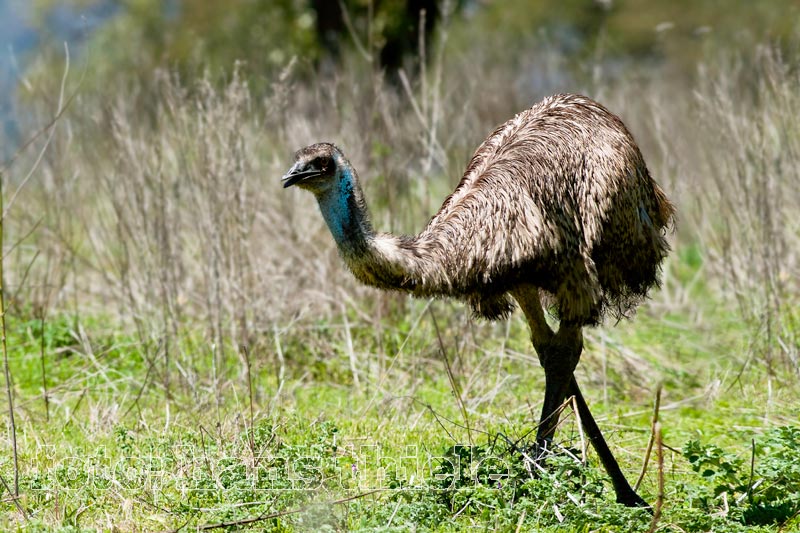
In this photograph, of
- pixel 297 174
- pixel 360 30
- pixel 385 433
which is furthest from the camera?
pixel 360 30

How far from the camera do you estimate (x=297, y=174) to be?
4020 millimetres

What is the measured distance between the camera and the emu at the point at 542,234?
13.5 ft

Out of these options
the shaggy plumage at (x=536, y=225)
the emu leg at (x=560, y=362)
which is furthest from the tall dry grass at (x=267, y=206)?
the emu leg at (x=560, y=362)

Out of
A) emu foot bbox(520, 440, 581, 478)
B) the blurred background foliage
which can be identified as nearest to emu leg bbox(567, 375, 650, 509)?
emu foot bbox(520, 440, 581, 478)

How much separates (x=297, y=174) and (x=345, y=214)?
0.76ft

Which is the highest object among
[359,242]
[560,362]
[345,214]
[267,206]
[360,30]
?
[360,30]

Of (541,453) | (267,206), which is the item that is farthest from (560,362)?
(267,206)

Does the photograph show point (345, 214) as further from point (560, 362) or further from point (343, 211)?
point (560, 362)

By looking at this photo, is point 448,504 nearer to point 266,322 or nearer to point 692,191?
point 266,322

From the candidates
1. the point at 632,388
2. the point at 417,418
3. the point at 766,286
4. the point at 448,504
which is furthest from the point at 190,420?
the point at 766,286

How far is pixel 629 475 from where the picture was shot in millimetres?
5055

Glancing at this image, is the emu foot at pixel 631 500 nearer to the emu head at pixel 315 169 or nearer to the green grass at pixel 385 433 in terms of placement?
the green grass at pixel 385 433

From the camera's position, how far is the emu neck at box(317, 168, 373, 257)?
4078 millimetres

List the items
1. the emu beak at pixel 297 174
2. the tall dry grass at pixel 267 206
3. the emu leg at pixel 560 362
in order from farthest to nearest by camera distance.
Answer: the tall dry grass at pixel 267 206 → the emu leg at pixel 560 362 → the emu beak at pixel 297 174
